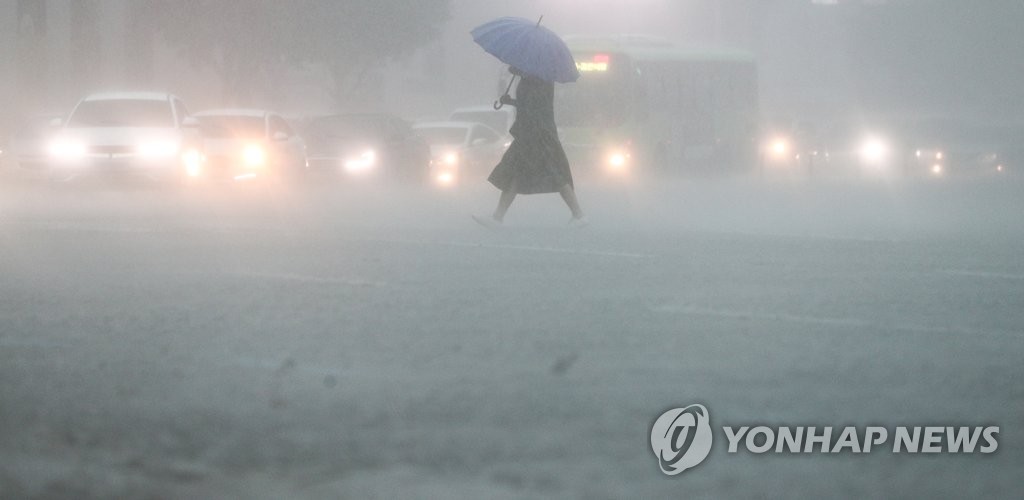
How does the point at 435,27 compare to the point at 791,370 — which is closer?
the point at 791,370

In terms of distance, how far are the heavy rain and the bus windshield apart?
3.60 meters

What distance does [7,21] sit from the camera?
5319cm

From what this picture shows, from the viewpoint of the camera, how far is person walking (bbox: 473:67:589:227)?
18.0 m

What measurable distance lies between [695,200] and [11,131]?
16.2m

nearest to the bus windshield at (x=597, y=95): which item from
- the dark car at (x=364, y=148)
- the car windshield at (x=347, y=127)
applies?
the dark car at (x=364, y=148)

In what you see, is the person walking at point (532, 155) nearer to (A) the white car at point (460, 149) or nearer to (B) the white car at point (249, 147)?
(B) the white car at point (249, 147)

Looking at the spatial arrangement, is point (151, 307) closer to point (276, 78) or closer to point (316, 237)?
point (316, 237)

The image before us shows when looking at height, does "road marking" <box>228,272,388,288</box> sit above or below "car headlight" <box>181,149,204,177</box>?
below

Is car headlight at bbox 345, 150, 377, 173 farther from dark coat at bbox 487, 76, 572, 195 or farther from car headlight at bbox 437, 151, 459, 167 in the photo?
dark coat at bbox 487, 76, 572, 195

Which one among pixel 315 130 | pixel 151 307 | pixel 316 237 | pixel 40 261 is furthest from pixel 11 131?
pixel 151 307

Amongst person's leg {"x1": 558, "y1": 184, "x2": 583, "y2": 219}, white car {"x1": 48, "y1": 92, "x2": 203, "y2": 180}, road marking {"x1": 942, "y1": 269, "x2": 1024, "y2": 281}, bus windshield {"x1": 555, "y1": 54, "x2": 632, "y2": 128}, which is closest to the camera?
road marking {"x1": 942, "y1": 269, "x2": 1024, "y2": 281}

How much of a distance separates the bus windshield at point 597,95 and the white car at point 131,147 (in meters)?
14.0

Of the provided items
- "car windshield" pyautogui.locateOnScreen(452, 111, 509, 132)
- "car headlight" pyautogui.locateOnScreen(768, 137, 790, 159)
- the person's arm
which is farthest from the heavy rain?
"car headlight" pyautogui.locateOnScreen(768, 137, 790, 159)

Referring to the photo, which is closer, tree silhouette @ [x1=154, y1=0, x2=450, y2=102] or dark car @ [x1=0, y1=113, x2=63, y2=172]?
dark car @ [x1=0, y1=113, x2=63, y2=172]
